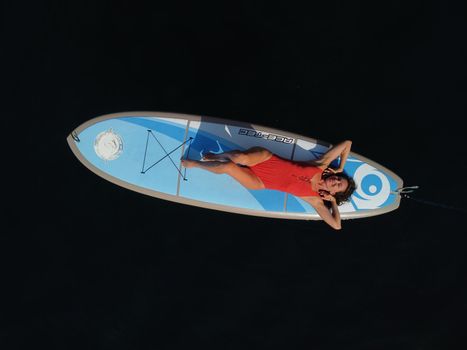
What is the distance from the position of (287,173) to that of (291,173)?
0.18 feet

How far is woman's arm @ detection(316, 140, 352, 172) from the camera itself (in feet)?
19.3

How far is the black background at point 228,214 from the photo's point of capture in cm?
680

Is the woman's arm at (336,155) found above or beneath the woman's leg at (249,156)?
above

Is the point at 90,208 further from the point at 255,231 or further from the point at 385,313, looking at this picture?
the point at 385,313

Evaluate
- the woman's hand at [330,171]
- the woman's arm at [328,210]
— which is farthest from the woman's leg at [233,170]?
the woman's hand at [330,171]

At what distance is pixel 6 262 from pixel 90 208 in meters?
1.64

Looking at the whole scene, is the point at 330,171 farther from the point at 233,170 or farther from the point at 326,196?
the point at 233,170

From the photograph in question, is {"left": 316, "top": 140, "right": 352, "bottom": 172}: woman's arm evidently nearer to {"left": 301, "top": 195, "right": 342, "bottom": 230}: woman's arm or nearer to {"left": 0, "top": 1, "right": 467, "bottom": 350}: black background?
{"left": 301, "top": 195, "right": 342, "bottom": 230}: woman's arm

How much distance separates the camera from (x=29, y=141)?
22.5 ft

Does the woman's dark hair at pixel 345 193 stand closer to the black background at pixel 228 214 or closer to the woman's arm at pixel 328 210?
the woman's arm at pixel 328 210

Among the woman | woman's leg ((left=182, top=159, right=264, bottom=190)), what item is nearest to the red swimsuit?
the woman

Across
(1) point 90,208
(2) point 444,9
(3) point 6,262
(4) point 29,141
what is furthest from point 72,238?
(2) point 444,9

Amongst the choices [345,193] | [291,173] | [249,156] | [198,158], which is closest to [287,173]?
[291,173]

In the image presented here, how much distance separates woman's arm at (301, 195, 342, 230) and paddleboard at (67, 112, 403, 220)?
0.38 m
